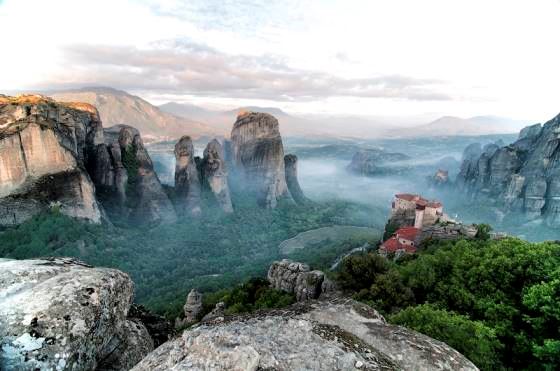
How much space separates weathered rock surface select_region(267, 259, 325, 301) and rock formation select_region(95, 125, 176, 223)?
56.6m

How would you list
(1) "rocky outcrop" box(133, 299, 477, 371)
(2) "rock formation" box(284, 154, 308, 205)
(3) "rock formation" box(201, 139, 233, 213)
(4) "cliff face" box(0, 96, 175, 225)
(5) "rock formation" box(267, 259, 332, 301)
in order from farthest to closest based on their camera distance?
(2) "rock formation" box(284, 154, 308, 205)
(3) "rock formation" box(201, 139, 233, 213)
(4) "cliff face" box(0, 96, 175, 225)
(5) "rock formation" box(267, 259, 332, 301)
(1) "rocky outcrop" box(133, 299, 477, 371)

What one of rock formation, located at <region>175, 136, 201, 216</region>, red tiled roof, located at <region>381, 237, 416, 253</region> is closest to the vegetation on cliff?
red tiled roof, located at <region>381, 237, 416, 253</region>

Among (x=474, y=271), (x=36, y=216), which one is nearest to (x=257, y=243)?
(x=36, y=216)

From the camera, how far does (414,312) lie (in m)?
16.3

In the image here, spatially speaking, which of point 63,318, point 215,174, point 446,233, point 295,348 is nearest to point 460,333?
point 295,348

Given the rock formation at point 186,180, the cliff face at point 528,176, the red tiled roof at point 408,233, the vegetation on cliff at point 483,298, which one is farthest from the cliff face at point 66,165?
the cliff face at point 528,176

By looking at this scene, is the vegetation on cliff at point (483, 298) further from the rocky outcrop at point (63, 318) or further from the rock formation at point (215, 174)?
the rock formation at point (215, 174)

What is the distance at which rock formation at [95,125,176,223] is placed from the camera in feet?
258

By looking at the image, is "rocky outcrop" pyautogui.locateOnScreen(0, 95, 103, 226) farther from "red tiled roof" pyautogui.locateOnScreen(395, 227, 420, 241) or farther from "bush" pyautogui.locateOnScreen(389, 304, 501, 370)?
"bush" pyautogui.locateOnScreen(389, 304, 501, 370)

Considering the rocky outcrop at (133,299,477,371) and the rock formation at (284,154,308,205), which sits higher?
the rocky outcrop at (133,299,477,371)

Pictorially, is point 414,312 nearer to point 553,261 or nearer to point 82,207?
point 553,261

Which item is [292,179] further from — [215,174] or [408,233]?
[408,233]

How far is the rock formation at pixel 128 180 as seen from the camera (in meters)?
78.6

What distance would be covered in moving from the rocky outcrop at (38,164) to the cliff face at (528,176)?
11142 cm
